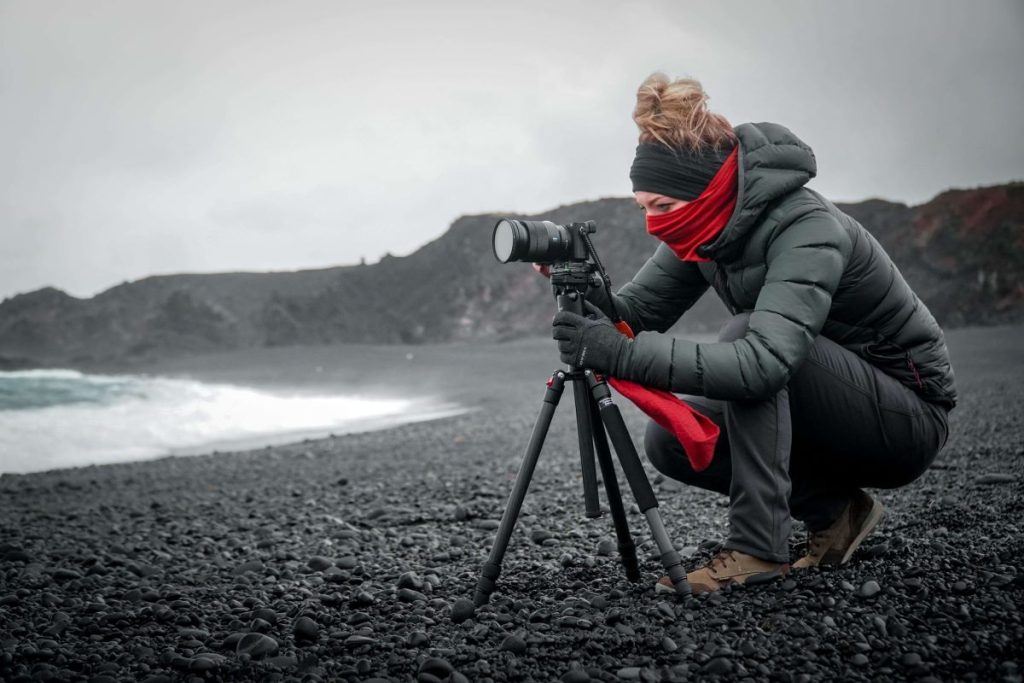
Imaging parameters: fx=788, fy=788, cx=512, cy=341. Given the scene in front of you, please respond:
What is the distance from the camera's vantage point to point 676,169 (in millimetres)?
2293

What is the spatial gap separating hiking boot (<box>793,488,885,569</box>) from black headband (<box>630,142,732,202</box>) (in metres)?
1.20

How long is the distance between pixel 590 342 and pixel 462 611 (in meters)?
0.97

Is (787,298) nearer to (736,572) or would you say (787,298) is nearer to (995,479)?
(736,572)

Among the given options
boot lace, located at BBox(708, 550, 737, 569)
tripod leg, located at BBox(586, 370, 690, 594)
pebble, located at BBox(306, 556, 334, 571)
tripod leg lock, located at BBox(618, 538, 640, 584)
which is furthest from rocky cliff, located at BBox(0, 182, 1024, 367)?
tripod leg, located at BBox(586, 370, 690, 594)

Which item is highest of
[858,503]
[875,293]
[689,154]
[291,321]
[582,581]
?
[291,321]

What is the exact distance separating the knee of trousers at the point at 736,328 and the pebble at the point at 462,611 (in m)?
1.15

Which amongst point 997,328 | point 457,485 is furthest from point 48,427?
point 997,328

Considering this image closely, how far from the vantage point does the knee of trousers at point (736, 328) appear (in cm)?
229

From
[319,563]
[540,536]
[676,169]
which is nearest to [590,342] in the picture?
[676,169]

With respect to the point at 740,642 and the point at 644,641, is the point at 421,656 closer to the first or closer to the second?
the point at 644,641

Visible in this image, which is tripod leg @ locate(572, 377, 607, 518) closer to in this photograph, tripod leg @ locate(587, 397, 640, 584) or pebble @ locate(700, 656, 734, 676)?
tripod leg @ locate(587, 397, 640, 584)

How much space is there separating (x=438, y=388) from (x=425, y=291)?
16.0 m

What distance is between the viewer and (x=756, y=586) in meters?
2.35

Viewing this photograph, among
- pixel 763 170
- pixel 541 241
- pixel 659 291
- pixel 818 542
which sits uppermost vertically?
pixel 763 170
